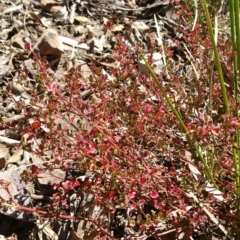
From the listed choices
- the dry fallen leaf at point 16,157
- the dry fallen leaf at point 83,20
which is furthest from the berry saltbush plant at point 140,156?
the dry fallen leaf at point 83,20

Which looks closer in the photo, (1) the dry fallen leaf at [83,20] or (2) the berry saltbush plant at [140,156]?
(2) the berry saltbush plant at [140,156]

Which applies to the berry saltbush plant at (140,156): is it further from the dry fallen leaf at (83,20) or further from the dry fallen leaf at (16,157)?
the dry fallen leaf at (83,20)

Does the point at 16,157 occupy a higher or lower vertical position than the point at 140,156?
lower

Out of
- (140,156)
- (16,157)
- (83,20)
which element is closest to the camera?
(140,156)

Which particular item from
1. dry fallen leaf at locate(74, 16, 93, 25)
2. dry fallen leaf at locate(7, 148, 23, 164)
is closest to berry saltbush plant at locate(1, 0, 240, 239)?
dry fallen leaf at locate(7, 148, 23, 164)

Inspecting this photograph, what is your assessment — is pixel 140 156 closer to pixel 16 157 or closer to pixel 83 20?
pixel 16 157

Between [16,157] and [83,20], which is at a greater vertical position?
[83,20]

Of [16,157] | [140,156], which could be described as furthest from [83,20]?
[140,156]

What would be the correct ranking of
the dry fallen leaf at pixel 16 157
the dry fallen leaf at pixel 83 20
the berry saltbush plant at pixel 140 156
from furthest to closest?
1. the dry fallen leaf at pixel 83 20
2. the dry fallen leaf at pixel 16 157
3. the berry saltbush plant at pixel 140 156

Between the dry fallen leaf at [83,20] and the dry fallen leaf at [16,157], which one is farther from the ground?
the dry fallen leaf at [83,20]

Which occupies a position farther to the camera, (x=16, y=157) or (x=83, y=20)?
(x=83, y=20)

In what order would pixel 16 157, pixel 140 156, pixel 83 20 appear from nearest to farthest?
1. pixel 140 156
2. pixel 16 157
3. pixel 83 20

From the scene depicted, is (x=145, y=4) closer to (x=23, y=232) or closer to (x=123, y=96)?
(x=123, y=96)
